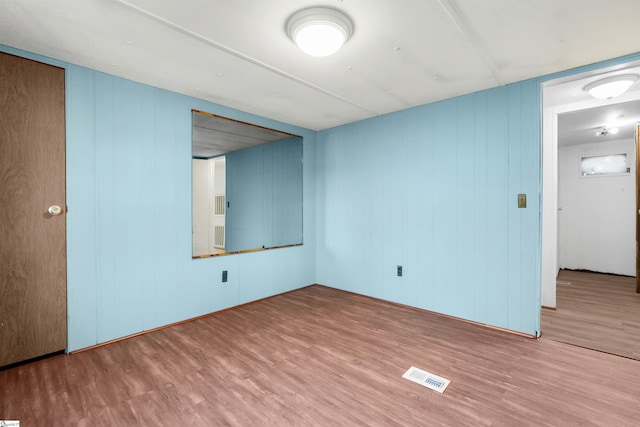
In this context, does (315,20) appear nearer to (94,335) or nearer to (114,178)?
(114,178)

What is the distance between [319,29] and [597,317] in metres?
4.02

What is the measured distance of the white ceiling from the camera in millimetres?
1761

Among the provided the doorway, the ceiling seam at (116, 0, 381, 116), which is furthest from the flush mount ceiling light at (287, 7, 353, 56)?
the doorway

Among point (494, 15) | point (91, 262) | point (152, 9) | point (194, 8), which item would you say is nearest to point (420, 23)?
point (494, 15)

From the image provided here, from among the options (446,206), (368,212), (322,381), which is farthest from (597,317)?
(322,381)

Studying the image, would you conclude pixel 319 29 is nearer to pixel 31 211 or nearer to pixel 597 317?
pixel 31 211

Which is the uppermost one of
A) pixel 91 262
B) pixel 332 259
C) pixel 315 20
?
pixel 315 20

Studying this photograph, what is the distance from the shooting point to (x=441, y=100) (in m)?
3.30

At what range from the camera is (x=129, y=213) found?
109 inches

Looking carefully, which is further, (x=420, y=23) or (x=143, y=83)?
(x=143, y=83)

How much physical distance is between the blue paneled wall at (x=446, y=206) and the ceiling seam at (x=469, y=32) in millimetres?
602

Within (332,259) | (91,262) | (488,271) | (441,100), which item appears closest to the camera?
(91,262)

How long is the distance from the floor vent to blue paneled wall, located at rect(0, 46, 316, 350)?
7.26 feet

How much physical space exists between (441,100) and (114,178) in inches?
135
